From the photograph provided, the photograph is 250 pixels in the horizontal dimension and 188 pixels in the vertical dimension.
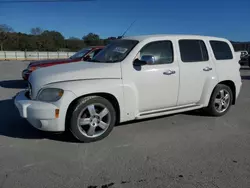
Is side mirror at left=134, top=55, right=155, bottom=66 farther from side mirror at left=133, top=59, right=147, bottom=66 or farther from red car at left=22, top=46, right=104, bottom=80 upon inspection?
red car at left=22, top=46, right=104, bottom=80

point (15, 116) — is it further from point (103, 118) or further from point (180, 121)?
point (180, 121)

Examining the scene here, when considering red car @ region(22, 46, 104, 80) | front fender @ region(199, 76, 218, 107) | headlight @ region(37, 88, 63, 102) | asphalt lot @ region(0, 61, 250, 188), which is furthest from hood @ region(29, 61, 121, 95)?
red car @ region(22, 46, 104, 80)

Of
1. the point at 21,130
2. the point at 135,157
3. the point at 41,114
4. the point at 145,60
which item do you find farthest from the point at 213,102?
the point at 21,130

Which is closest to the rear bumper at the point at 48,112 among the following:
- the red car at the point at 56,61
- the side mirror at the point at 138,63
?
the side mirror at the point at 138,63

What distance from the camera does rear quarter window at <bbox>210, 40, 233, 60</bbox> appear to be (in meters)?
5.06

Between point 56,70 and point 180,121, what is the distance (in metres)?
2.69

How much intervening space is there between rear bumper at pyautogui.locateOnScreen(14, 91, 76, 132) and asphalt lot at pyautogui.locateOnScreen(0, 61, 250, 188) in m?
0.37

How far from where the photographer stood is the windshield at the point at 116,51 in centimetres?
424

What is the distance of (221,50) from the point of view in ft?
17.0

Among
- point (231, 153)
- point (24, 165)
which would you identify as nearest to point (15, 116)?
point (24, 165)

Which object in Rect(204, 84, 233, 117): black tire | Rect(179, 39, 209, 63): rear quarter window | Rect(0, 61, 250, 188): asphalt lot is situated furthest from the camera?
Rect(204, 84, 233, 117): black tire

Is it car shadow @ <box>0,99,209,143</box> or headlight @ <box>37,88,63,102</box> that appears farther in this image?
car shadow @ <box>0,99,209,143</box>

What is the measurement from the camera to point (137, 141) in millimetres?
3850

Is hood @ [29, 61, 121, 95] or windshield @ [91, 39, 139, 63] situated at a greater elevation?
windshield @ [91, 39, 139, 63]
